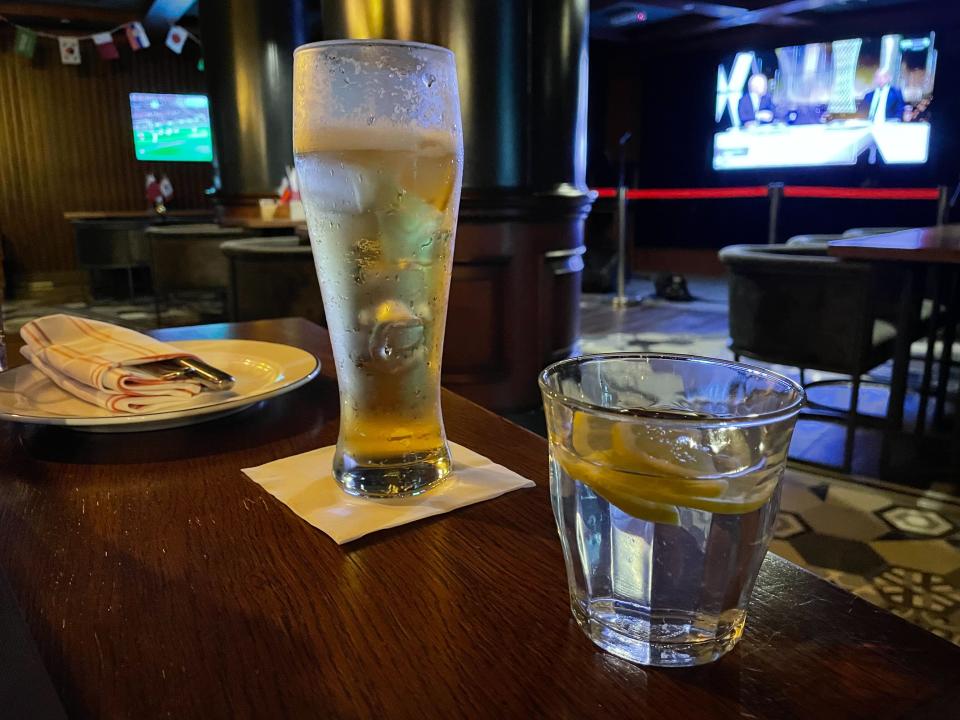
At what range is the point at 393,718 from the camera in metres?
0.28

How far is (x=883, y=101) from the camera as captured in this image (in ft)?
20.1

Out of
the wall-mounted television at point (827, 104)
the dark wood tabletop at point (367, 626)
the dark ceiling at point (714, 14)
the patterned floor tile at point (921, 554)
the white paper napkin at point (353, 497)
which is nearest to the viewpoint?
the dark wood tabletop at point (367, 626)

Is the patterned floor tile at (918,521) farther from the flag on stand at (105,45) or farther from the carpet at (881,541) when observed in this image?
the flag on stand at (105,45)

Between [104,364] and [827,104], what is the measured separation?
704 centimetres

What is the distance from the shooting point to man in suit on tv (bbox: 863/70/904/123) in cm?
607

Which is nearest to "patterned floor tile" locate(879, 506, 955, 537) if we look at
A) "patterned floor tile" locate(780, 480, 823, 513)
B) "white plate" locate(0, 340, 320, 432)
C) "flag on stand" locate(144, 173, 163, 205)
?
"patterned floor tile" locate(780, 480, 823, 513)

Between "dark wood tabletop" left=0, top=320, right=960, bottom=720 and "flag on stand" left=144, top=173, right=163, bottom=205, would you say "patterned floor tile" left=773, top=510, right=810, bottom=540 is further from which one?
"flag on stand" left=144, top=173, right=163, bottom=205

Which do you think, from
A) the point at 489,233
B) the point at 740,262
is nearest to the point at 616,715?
the point at 489,233

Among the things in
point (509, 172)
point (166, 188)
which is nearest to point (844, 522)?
point (509, 172)

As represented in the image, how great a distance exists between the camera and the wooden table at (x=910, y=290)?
76.0 inches

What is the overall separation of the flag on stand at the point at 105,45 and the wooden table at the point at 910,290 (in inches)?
263

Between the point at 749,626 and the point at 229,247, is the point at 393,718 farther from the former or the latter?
the point at 229,247

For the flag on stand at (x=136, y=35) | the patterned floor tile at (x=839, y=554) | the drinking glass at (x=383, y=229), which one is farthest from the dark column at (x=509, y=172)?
the flag on stand at (x=136, y=35)

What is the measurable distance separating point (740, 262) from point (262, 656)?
2.47 metres
